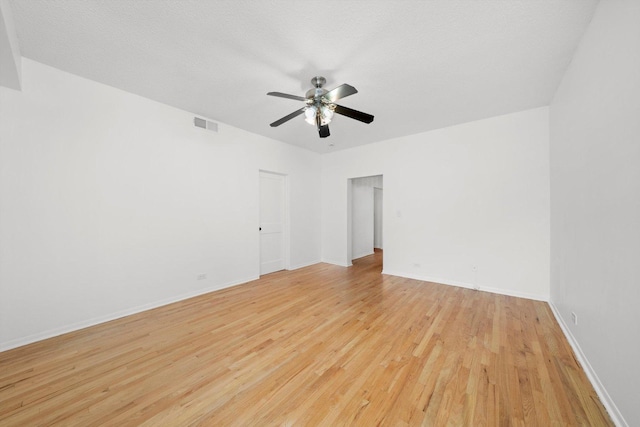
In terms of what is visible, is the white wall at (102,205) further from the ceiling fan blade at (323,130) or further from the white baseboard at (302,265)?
the ceiling fan blade at (323,130)

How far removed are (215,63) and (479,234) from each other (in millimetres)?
4615

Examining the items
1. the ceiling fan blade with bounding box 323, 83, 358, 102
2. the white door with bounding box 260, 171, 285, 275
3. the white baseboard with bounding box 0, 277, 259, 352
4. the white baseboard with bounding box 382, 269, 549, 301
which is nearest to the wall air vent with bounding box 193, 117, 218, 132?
the white door with bounding box 260, 171, 285, 275

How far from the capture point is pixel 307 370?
188 centimetres

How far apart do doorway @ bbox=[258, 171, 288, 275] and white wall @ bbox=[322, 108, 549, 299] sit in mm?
2058

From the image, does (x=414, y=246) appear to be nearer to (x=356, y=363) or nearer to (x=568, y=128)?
(x=568, y=128)

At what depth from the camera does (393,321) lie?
2732 mm

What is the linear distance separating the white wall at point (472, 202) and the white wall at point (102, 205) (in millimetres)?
3313

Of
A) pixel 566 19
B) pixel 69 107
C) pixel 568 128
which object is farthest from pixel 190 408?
pixel 568 128

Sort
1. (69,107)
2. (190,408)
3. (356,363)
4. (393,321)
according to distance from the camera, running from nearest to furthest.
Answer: (190,408), (356,363), (69,107), (393,321)

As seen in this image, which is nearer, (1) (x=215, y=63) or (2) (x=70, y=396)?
(2) (x=70, y=396)

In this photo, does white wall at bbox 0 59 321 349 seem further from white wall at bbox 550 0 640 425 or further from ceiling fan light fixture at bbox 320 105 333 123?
white wall at bbox 550 0 640 425

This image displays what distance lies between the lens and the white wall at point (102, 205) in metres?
2.29

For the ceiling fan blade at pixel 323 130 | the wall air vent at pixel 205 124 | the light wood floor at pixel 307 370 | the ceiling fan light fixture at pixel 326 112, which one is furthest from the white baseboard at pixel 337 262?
the wall air vent at pixel 205 124

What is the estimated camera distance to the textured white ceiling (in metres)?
1.74
